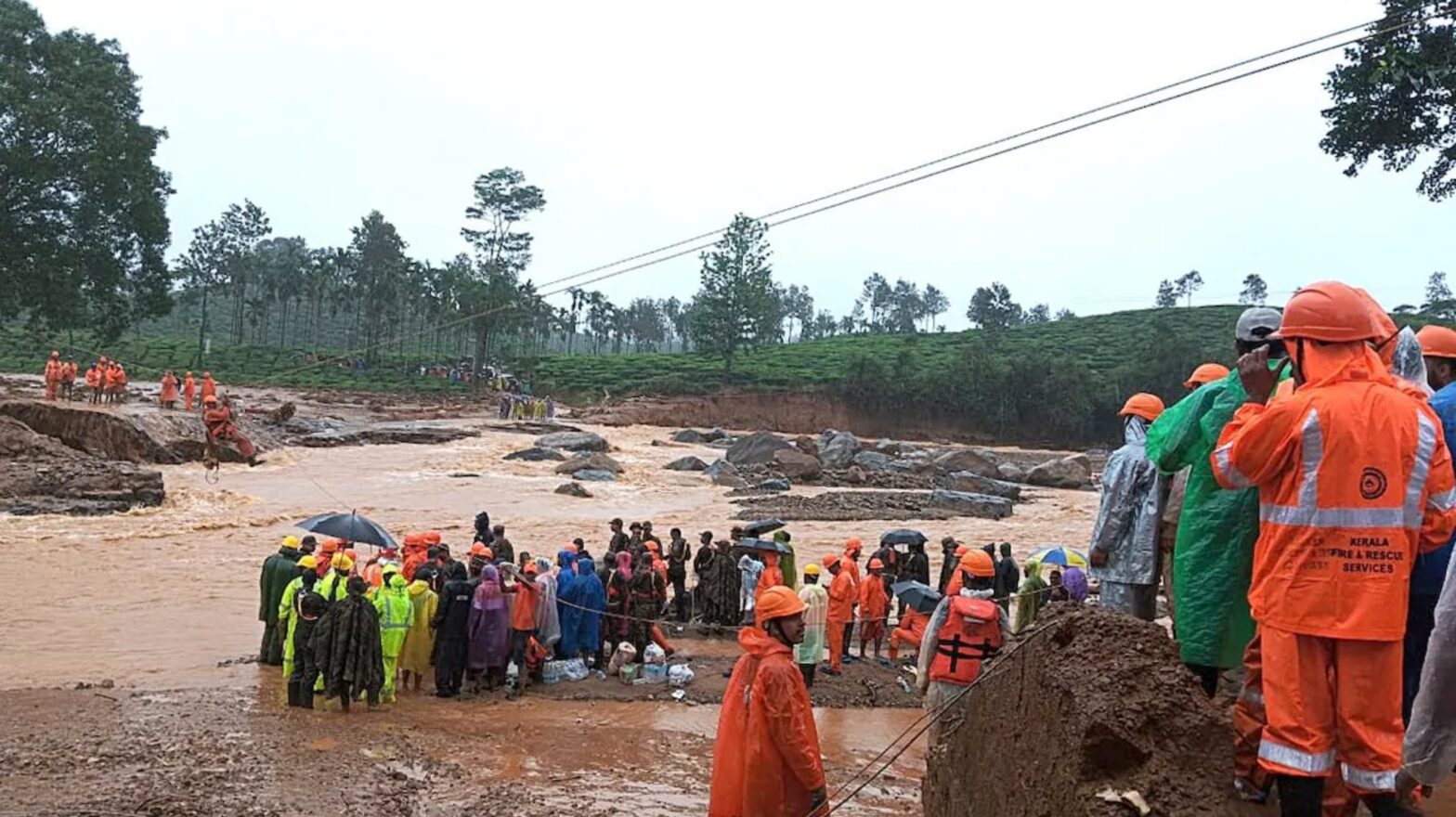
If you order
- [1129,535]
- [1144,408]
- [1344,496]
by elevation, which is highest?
[1144,408]

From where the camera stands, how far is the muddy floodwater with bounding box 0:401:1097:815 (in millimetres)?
7570

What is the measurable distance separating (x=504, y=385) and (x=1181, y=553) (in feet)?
204

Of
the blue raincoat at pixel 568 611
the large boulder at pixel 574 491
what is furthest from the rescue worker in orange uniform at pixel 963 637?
the large boulder at pixel 574 491

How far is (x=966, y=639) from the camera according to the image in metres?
5.86

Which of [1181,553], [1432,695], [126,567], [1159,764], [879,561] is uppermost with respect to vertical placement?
[1181,553]

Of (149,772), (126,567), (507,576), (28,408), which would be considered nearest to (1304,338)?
(149,772)

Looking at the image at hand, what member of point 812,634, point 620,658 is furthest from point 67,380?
point 812,634

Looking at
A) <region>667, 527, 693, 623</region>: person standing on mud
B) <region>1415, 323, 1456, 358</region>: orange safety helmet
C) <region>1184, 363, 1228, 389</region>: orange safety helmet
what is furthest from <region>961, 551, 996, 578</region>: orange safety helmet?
<region>667, 527, 693, 623</region>: person standing on mud

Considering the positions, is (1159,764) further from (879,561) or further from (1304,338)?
(879,561)

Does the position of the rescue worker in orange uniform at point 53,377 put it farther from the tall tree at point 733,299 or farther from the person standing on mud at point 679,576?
the tall tree at point 733,299

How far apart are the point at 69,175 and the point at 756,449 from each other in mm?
24993

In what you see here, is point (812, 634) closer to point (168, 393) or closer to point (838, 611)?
point (838, 611)

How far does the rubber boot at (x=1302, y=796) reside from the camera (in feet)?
9.00

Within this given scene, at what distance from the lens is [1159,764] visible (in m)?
3.12
